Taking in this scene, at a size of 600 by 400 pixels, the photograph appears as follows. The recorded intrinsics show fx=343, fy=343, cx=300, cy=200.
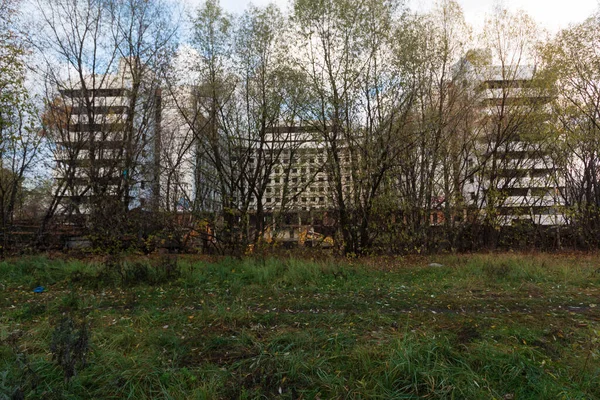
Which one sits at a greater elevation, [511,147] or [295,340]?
[511,147]

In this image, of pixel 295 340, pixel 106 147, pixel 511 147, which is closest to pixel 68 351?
pixel 295 340

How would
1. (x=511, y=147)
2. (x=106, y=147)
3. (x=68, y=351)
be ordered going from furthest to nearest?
1. (x=511, y=147)
2. (x=106, y=147)
3. (x=68, y=351)

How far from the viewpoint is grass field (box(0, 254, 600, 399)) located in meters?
2.82

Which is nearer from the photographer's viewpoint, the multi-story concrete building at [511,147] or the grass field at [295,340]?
the grass field at [295,340]

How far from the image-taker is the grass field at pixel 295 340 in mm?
2818

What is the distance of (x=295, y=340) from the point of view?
145 inches

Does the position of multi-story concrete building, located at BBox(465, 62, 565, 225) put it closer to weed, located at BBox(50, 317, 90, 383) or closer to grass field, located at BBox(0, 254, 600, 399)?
grass field, located at BBox(0, 254, 600, 399)

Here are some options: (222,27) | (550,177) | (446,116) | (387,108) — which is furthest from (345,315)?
(550,177)

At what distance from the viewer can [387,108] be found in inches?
505

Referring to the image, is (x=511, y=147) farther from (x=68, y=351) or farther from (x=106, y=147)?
(x=68, y=351)

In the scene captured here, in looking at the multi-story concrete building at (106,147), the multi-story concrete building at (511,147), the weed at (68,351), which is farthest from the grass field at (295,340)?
the multi-story concrete building at (511,147)

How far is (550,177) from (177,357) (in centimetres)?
1965

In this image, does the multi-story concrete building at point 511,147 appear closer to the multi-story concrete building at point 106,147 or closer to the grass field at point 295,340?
the grass field at point 295,340

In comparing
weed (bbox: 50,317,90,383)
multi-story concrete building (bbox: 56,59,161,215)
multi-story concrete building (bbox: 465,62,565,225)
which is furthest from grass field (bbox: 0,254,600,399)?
multi-story concrete building (bbox: 465,62,565,225)
